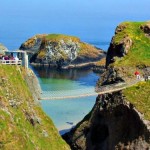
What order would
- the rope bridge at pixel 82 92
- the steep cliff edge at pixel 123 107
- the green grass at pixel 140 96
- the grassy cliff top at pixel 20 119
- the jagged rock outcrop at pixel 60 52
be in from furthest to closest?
the jagged rock outcrop at pixel 60 52 → the steep cliff edge at pixel 123 107 → the green grass at pixel 140 96 → the rope bridge at pixel 82 92 → the grassy cliff top at pixel 20 119

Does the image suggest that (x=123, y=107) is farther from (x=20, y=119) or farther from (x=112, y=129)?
(x=20, y=119)

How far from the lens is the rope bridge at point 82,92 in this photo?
44.4 m

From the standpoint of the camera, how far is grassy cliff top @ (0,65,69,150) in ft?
119

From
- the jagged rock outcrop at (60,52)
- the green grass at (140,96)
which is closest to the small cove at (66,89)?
the jagged rock outcrop at (60,52)

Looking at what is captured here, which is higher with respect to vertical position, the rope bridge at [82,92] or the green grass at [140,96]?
the rope bridge at [82,92]

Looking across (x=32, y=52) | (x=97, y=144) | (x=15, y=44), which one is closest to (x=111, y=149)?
(x=97, y=144)

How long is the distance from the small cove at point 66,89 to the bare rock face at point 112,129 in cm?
313

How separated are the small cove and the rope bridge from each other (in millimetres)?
777

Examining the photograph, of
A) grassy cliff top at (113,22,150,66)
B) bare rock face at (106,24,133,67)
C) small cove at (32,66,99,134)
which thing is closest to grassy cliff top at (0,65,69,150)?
small cove at (32,66,99,134)

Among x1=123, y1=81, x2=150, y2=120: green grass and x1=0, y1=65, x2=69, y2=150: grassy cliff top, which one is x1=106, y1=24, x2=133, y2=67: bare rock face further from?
x1=0, y1=65, x2=69, y2=150: grassy cliff top

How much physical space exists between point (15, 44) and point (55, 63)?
57726mm

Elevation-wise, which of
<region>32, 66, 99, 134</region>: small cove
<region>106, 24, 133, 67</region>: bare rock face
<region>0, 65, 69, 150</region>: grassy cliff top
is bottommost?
<region>32, 66, 99, 134</region>: small cove

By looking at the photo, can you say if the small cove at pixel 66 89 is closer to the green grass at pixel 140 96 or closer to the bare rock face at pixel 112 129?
the bare rock face at pixel 112 129

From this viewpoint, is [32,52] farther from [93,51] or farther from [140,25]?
[140,25]
